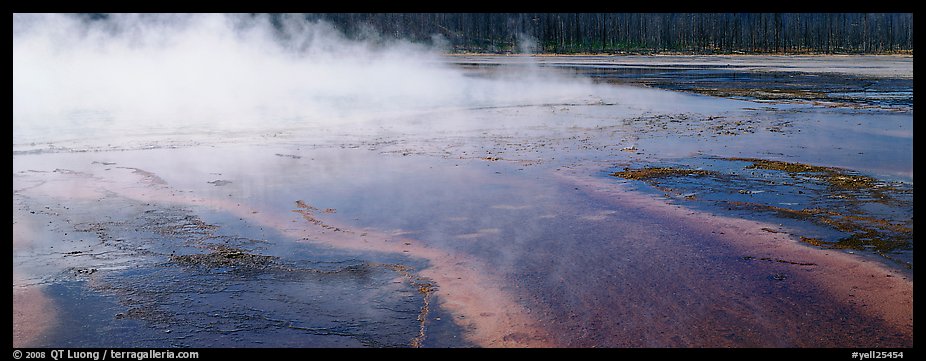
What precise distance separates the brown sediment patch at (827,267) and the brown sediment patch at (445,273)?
74.8 inches

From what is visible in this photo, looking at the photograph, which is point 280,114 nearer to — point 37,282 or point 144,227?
point 144,227

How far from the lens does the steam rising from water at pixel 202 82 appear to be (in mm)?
14664

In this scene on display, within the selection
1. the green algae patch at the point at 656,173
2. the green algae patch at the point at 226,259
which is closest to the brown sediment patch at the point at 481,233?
the green algae patch at the point at 226,259

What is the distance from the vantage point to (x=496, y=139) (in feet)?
38.3

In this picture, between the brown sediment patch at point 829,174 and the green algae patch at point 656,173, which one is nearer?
the brown sediment patch at point 829,174

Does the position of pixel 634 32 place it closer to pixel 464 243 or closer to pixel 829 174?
pixel 829 174

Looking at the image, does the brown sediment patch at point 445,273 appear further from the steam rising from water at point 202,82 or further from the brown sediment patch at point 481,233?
the steam rising from water at point 202,82

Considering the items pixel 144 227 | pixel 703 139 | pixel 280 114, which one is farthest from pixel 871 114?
pixel 144 227

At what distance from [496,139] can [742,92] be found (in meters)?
12.7

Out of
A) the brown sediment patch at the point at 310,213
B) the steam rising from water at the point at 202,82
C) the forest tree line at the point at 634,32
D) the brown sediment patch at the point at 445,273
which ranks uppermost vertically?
the forest tree line at the point at 634,32

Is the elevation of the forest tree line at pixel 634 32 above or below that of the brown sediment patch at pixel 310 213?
above

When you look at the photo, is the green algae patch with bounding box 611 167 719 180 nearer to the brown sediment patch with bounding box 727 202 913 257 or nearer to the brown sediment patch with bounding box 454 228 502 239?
the brown sediment patch with bounding box 727 202 913 257

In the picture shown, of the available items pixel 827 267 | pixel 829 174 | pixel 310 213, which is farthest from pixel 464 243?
pixel 829 174

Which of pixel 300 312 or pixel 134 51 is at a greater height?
pixel 134 51
